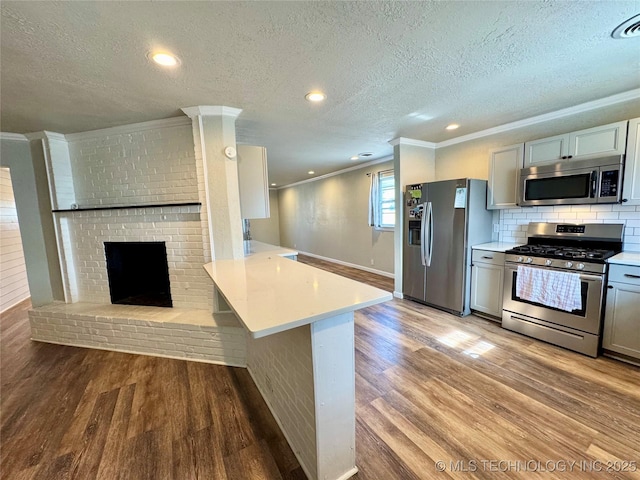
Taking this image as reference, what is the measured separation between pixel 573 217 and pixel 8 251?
7.72 meters

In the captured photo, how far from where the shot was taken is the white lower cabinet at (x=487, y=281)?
3053 mm

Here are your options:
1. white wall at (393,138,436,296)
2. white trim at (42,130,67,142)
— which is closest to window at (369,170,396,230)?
white wall at (393,138,436,296)

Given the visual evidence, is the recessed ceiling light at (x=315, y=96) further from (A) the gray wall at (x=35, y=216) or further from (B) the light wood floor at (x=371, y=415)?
(A) the gray wall at (x=35, y=216)

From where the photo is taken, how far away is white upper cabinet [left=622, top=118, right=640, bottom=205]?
226cm

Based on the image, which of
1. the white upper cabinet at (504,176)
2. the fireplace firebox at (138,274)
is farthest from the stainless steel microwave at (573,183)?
the fireplace firebox at (138,274)

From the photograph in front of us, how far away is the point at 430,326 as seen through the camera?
3.10 meters

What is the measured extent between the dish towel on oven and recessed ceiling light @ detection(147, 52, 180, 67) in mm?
3528

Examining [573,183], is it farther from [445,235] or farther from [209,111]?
[209,111]

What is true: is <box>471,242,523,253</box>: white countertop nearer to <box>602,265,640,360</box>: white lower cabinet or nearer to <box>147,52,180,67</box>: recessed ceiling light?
<box>602,265,640,360</box>: white lower cabinet

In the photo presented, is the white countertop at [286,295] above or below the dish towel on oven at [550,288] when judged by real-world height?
above

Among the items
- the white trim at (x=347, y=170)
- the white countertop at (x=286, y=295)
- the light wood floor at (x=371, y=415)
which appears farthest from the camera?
the white trim at (x=347, y=170)

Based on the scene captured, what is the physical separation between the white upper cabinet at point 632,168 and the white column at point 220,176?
3.52 meters

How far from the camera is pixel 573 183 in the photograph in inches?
104

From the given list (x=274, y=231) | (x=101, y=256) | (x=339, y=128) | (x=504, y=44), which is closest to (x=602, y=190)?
(x=504, y=44)
